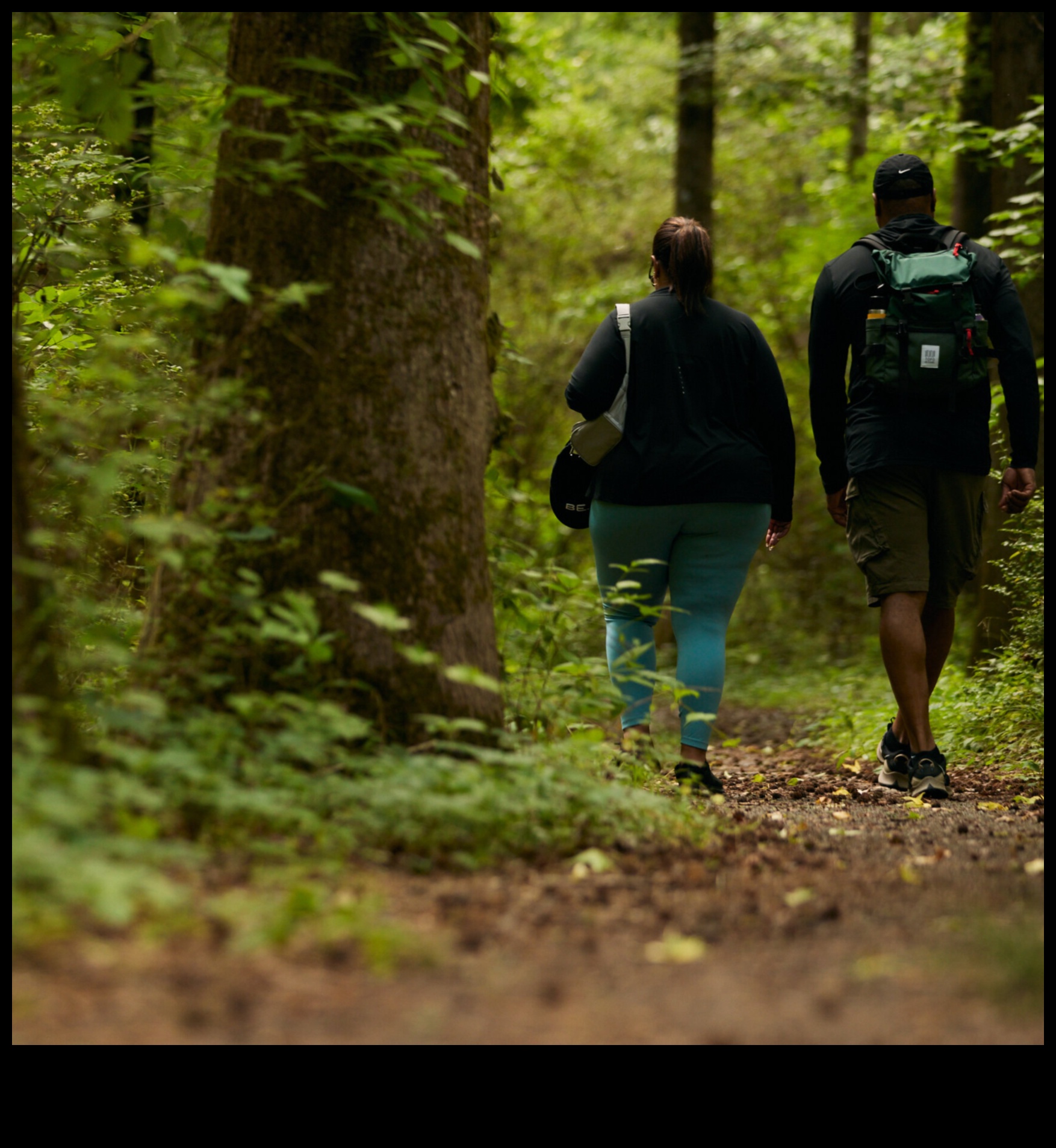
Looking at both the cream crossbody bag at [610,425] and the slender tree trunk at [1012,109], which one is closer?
the cream crossbody bag at [610,425]

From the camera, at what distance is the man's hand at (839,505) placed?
16.8 feet

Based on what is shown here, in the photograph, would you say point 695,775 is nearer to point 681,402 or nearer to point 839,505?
point 681,402

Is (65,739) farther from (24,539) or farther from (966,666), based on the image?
(966,666)

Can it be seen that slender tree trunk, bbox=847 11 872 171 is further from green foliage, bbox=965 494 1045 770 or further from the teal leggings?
the teal leggings

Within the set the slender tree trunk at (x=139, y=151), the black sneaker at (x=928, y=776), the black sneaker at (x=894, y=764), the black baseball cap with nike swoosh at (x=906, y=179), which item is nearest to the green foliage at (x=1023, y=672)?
the black sneaker at (x=894, y=764)

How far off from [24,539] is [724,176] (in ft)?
53.4

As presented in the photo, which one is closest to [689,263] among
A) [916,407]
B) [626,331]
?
[626,331]

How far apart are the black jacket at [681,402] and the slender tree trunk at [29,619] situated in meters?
2.24

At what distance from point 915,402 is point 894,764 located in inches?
63.3

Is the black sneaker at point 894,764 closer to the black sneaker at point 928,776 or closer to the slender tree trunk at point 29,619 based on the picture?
the black sneaker at point 928,776

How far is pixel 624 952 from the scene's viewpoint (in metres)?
2.43

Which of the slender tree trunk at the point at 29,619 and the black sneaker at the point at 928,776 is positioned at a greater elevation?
the slender tree trunk at the point at 29,619

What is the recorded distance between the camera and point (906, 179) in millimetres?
4969
